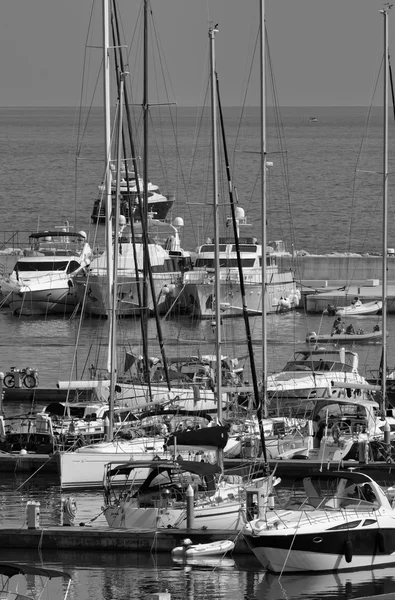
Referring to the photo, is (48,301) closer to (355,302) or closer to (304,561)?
(355,302)

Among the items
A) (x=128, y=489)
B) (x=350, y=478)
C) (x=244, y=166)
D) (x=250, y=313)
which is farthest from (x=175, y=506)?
(x=244, y=166)

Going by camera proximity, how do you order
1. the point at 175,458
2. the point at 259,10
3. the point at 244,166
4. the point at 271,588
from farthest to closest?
the point at 244,166 → the point at 259,10 → the point at 175,458 → the point at 271,588

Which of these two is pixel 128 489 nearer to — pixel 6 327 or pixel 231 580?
pixel 231 580

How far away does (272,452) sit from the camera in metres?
35.2

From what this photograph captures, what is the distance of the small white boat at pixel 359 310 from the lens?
6481cm

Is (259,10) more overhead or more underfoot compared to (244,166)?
more overhead

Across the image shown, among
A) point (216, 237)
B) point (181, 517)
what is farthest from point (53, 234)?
point (181, 517)

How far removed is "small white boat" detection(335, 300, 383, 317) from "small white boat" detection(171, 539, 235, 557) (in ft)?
125

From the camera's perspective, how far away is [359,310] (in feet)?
213

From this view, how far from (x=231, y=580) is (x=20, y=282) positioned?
4232 centimetres

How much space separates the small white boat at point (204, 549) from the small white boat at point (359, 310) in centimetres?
3795

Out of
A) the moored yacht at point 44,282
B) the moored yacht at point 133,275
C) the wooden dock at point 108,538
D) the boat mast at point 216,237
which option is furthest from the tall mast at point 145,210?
the moored yacht at point 44,282

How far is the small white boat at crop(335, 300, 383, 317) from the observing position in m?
64.8

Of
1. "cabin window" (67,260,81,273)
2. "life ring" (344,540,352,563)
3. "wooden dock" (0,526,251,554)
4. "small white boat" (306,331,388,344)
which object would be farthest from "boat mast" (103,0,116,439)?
"cabin window" (67,260,81,273)
